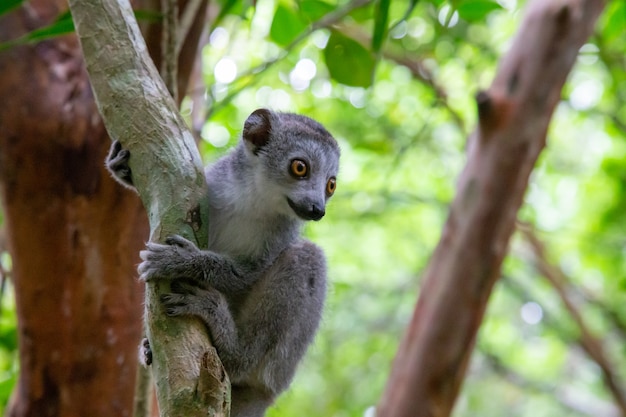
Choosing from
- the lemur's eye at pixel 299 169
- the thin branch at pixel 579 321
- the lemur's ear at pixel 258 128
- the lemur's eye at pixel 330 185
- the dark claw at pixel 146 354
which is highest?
the lemur's ear at pixel 258 128

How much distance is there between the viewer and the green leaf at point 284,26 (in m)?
4.50

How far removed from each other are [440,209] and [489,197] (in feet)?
6.72

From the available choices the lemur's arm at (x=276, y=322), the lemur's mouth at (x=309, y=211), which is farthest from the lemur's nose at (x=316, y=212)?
the lemur's arm at (x=276, y=322)

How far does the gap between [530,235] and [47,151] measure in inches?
206

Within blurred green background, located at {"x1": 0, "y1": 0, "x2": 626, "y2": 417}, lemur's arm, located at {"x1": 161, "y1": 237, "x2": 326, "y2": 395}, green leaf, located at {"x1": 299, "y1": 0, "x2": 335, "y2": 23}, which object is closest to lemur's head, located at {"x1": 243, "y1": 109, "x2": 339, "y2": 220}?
lemur's arm, located at {"x1": 161, "y1": 237, "x2": 326, "y2": 395}

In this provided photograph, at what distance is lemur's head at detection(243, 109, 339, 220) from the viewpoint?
3.62 metres

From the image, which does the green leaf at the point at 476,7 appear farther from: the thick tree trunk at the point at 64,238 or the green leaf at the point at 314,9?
the thick tree trunk at the point at 64,238

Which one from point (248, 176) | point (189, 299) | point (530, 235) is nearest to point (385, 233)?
point (530, 235)

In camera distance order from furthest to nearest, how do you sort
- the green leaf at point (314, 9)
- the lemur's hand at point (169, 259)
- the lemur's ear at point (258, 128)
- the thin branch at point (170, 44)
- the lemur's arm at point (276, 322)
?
the green leaf at point (314, 9), the lemur's ear at point (258, 128), the thin branch at point (170, 44), the lemur's arm at point (276, 322), the lemur's hand at point (169, 259)

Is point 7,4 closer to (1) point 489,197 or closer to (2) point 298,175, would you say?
(2) point 298,175

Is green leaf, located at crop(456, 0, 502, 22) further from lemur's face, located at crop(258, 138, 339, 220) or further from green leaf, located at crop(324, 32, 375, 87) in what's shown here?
lemur's face, located at crop(258, 138, 339, 220)

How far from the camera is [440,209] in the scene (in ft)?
26.1

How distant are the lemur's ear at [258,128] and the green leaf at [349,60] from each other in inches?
26.7

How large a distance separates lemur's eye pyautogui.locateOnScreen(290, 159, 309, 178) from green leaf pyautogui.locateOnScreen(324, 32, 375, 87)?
0.83 meters
